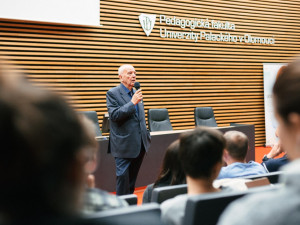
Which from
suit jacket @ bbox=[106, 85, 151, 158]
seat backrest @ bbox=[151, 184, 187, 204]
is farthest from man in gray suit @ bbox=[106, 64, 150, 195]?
seat backrest @ bbox=[151, 184, 187, 204]

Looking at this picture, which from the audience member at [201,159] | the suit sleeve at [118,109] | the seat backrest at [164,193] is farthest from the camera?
the suit sleeve at [118,109]

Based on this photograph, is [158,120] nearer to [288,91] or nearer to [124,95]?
[124,95]

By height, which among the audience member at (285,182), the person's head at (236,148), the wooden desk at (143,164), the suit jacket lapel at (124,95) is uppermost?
the suit jacket lapel at (124,95)

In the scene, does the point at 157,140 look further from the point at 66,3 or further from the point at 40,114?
the point at 40,114

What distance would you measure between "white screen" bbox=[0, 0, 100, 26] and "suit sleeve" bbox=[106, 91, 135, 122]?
322 cm

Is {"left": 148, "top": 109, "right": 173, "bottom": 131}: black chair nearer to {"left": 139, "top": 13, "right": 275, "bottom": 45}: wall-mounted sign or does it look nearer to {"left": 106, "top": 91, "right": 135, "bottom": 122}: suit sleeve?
{"left": 139, "top": 13, "right": 275, "bottom": 45}: wall-mounted sign

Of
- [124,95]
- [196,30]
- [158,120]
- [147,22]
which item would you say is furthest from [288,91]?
Answer: [196,30]

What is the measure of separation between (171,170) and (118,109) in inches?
63.1

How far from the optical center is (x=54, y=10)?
6422 millimetres

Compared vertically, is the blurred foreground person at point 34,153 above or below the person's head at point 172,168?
above

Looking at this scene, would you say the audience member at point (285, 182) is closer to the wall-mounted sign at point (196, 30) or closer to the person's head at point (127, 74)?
the person's head at point (127, 74)

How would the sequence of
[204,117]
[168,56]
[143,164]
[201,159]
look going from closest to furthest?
[201,159] → [143,164] → [204,117] → [168,56]

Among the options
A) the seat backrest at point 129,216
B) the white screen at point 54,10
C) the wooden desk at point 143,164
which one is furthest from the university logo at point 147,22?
the seat backrest at point 129,216

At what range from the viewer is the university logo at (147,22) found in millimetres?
7578
